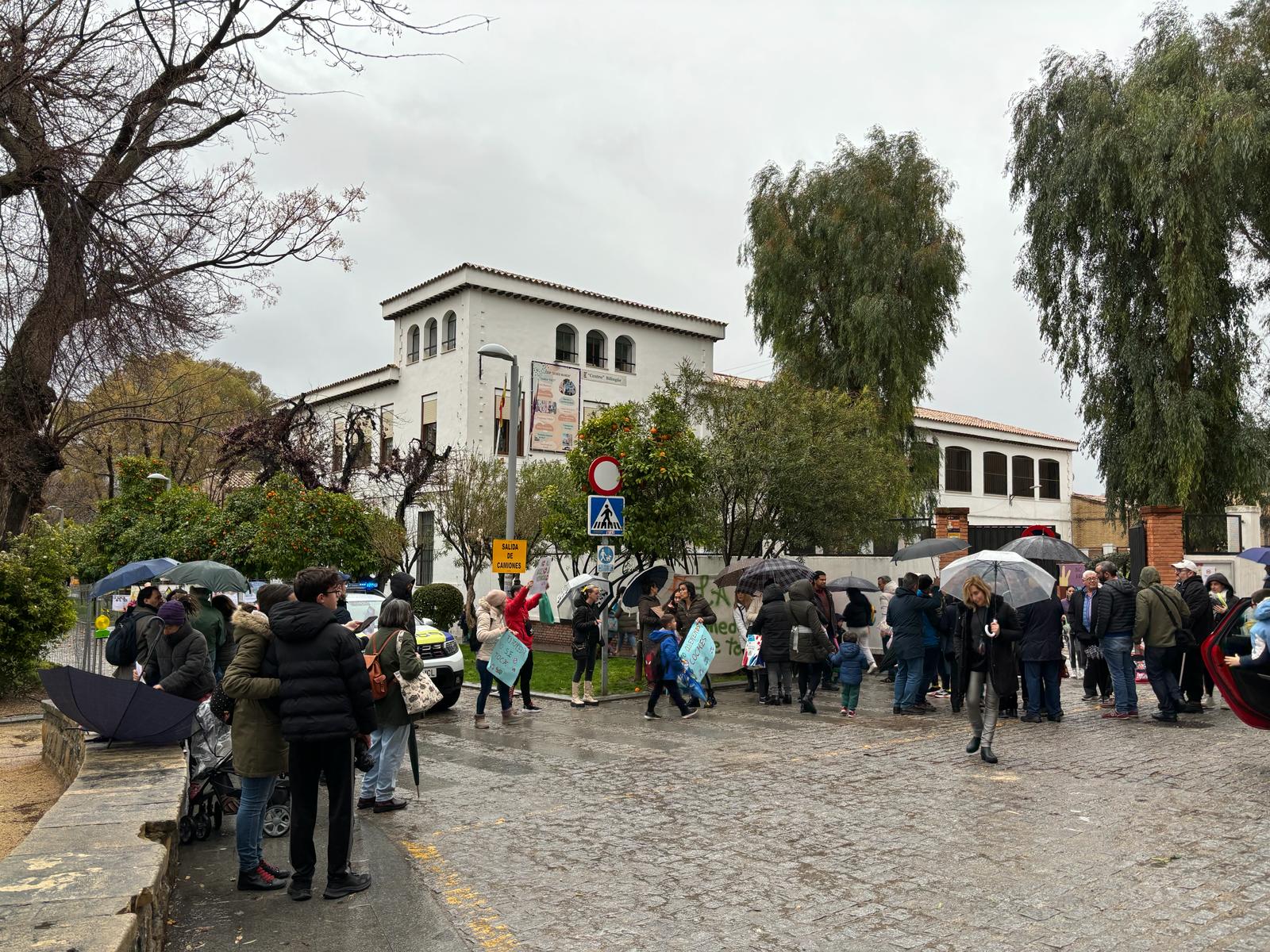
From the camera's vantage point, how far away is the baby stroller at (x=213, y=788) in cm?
686

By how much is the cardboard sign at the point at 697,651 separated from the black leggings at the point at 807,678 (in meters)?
1.23

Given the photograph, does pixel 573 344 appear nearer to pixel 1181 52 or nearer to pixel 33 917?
pixel 1181 52

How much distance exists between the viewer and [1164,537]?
20578mm

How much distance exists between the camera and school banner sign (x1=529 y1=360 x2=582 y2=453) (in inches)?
1371

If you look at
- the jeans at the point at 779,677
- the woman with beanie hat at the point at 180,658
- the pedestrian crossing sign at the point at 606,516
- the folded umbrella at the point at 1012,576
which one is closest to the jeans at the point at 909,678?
the jeans at the point at 779,677

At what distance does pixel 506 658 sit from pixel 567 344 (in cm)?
2510

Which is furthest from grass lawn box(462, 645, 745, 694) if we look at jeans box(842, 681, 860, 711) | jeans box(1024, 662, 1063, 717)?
jeans box(1024, 662, 1063, 717)

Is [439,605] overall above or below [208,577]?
below

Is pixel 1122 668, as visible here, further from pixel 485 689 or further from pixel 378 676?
pixel 378 676

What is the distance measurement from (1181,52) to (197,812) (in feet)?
83.4

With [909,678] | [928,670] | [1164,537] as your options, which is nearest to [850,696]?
[909,678]

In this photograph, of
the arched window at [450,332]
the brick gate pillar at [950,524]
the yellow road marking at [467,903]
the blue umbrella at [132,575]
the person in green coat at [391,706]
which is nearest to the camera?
the yellow road marking at [467,903]

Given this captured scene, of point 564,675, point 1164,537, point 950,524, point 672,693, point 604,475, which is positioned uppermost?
point 604,475

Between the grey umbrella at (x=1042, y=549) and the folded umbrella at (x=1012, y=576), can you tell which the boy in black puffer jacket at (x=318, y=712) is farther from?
the grey umbrella at (x=1042, y=549)
